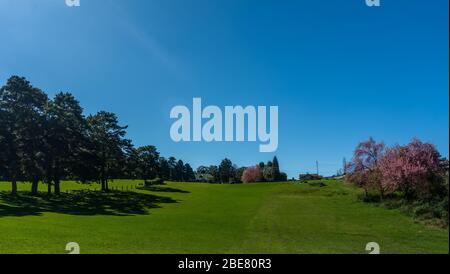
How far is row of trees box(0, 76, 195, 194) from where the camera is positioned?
3556 cm

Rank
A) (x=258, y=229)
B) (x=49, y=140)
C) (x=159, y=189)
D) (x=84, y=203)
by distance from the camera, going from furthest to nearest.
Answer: (x=49, y=140)
(x=84, y=203)
(x=159, y=189)
(x=258, y=229)

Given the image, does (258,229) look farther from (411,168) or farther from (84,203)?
(84,203)

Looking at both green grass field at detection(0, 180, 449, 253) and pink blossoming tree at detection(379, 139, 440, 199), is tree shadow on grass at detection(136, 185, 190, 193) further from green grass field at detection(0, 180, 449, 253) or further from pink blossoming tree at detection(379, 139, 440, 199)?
pink blossoming tree at detection(379, 139, 440, 199)

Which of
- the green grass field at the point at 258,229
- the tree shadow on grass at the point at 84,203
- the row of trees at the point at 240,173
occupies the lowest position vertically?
→ the tree shadow on grass at the point at 84,203

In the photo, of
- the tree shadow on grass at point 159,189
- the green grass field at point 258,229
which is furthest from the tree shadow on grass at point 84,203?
the green grass field at point 258,229

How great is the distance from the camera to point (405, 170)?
12.5m

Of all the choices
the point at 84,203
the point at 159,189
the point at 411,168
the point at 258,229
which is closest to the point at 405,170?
the point at 411,168

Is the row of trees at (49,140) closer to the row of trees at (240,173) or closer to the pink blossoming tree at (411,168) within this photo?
A: the row of trees at (240,173)

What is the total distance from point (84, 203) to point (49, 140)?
8.56 metres

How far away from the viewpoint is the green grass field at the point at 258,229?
11969 mm

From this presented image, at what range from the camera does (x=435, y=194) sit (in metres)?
11.3

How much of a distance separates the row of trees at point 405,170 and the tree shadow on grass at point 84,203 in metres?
17.3
